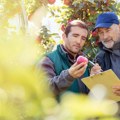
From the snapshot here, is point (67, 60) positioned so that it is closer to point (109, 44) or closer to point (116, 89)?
point (116, 89)

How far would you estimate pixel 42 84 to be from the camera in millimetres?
597

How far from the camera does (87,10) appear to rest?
434 centimetres

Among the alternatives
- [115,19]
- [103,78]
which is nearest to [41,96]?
[103,78]

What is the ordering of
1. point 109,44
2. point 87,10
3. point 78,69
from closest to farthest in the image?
Answer: point 78,69 → point 109,44 → point 87,10

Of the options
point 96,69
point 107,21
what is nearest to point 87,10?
point 107,21

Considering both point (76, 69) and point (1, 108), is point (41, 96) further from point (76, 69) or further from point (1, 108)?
point (76, 69)

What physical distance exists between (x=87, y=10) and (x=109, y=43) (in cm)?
148

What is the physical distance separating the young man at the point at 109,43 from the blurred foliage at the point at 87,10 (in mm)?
1072

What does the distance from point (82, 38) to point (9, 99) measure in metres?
2.10

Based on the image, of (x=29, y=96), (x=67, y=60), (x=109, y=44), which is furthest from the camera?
(x=109, y=44)

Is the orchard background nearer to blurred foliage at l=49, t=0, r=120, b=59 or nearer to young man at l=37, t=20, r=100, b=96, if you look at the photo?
young man at l=37, t=20, r=100, b=96

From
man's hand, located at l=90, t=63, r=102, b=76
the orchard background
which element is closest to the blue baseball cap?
man's hand, located at l=90, t=63, r=102, b=76

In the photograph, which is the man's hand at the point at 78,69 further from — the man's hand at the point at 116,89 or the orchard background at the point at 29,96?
the orchard background at the point at 29,96

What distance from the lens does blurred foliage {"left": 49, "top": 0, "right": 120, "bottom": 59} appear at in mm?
4195
